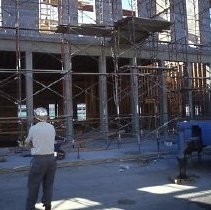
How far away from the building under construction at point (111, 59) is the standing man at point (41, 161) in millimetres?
8910

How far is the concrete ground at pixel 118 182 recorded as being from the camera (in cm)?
842

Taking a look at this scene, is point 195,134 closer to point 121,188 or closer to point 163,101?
point 121,188

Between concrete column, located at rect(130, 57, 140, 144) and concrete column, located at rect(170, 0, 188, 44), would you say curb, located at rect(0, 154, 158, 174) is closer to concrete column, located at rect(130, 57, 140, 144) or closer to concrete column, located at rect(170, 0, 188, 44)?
concrete column, located at rect(130, 57, 140, 144)

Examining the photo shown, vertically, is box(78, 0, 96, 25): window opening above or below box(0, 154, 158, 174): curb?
above

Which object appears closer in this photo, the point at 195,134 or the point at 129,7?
the point at 195,134

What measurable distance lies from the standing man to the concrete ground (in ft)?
3.08

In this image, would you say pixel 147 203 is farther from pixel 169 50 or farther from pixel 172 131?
pixel 169 50

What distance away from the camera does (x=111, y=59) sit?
21859 millimetres

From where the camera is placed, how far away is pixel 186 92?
22.2 m

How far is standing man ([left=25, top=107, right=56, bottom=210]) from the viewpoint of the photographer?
23.4 ft

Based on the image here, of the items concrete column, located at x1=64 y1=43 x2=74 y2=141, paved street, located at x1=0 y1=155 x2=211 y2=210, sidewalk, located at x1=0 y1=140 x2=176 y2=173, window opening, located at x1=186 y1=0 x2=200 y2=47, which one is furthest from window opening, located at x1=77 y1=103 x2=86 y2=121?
paved street, located at x1=0 y1=155 x2=211 y2=210

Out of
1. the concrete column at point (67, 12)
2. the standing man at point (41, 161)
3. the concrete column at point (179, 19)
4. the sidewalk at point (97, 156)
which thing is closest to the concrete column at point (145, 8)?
the concrete column at point (179, 19)

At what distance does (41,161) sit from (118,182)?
3.88 metres

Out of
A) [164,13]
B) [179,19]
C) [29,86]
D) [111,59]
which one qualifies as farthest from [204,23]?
[29,86]
